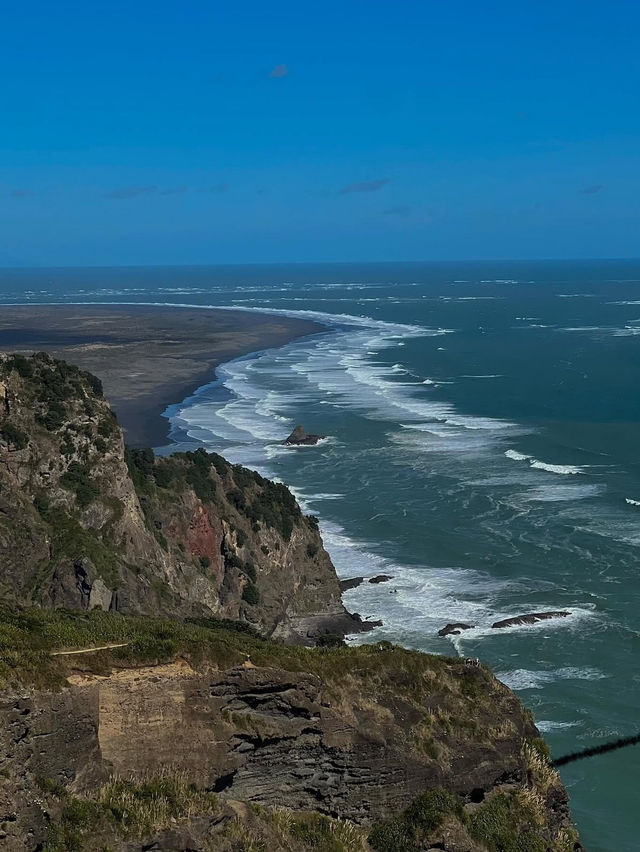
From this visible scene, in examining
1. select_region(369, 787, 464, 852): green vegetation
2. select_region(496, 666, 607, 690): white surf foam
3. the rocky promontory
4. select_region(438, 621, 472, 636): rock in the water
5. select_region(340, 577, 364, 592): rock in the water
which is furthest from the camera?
select_region(340, 577, 364, 592): rock in the water

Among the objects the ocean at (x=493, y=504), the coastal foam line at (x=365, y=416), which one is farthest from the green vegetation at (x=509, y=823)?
the coastal foam line at (x=365, y=416)

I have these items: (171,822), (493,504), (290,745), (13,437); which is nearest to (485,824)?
(290,745)

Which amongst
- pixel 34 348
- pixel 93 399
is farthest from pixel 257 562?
pixel 34 348

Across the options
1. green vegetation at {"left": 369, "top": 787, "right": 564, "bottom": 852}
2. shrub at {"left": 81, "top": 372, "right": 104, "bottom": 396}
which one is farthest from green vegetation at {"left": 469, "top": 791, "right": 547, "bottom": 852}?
shrub at {"left": 81, "top": 372, "right": 104, "bottom": 396}

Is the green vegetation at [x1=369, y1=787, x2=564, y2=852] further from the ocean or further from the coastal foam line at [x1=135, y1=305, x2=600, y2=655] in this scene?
the coastal foam line at [x1=135, y1=305, x2=600, y2=655]

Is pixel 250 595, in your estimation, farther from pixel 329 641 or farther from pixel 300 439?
pixel 300 439

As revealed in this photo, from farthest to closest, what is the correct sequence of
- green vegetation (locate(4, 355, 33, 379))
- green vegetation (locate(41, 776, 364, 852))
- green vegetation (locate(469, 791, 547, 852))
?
green vegetation (locate(4, 355, 33, 379)) < green vegetation (locate(469, 791, 547, 852)) < green vegetation (locate(41, 776, 364, 852))

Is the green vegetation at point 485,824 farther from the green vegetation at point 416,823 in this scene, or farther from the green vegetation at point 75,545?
the green vegetation at point 75,545
